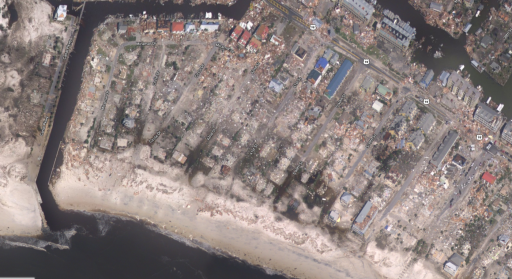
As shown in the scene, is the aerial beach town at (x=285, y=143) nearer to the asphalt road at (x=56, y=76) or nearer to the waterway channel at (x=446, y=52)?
the asphalt road at (x=56, y=76)

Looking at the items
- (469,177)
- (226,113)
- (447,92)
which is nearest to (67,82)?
(226,113)

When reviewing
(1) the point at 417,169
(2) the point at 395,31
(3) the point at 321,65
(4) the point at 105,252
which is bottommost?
(4) the point at 105,252

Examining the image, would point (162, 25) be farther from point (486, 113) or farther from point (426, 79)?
point (486, 113)

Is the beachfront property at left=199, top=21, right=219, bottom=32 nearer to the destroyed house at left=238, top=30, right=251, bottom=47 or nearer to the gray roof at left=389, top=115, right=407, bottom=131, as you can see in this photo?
the destroyed house at left=238, top=30, right=251, bottom=47

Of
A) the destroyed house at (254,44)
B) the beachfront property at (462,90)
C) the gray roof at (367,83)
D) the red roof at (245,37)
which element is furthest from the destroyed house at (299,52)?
the beachfront property at (462,90)

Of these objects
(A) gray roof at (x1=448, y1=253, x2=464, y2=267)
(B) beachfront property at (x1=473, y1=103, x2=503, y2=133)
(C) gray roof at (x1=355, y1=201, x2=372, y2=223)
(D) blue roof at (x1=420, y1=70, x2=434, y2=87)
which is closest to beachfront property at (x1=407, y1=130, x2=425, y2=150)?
(D) blue roof at (x1=420, y1=70, x2=434, y2=87)

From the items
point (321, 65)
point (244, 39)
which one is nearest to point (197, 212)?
point (244, 39)

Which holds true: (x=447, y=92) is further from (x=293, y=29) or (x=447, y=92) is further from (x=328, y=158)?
(x=293, y=29)
